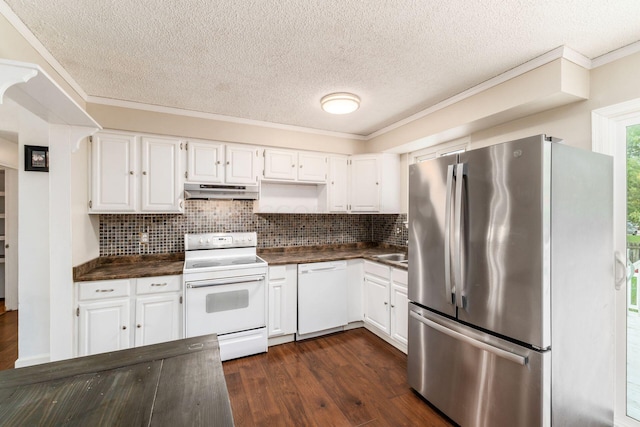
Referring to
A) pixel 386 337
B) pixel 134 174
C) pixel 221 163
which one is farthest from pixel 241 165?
pixel 386 337

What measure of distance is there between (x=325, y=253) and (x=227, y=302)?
1.37 meters

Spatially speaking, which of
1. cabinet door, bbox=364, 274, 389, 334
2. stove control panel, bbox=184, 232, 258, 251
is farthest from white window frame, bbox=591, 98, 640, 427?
stove control panel, bbox=184, 232, 258, 251

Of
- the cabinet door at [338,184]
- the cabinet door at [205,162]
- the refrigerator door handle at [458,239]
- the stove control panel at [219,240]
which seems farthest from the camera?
the cabinet door at [338,184]

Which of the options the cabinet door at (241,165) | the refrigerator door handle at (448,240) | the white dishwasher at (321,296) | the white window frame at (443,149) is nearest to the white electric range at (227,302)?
the white dishwasher at (321,296)

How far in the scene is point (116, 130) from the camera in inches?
106

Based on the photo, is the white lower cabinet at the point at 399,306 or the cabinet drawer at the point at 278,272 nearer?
the white lower cabinet at the point at 399,306

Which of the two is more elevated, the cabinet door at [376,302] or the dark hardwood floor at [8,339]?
the cabinet door at [376,302]

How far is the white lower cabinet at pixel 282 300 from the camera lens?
296 cm

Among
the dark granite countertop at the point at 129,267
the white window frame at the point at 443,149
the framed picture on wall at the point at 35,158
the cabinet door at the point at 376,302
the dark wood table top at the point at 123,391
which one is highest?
the white window frame at the point at 443,149

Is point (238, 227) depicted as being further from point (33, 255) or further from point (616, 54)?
point (616, 54)

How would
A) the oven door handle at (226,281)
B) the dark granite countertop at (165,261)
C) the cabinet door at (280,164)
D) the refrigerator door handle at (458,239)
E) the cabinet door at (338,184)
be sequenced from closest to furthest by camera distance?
the refrigerator door handle at (458,239), the dark granite countertop at (165,261), the oven door handle at (226,281), the cabinet door at (280,164), the cabinet door at (338,184)

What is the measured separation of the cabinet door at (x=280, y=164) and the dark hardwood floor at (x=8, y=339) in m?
2.95

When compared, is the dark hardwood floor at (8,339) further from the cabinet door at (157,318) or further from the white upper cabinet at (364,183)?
the white upper cabinet at (364,183)

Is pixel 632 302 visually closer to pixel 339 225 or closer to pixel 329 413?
pixel 329 413
